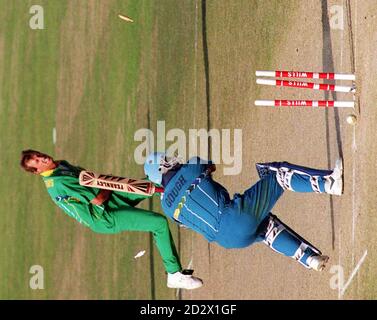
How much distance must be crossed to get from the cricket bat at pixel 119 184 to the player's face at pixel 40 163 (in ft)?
2.13

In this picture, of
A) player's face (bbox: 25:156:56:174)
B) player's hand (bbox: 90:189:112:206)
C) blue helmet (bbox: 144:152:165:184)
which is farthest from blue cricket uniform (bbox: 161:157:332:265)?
player's face (bbox: 25:156:56:174)

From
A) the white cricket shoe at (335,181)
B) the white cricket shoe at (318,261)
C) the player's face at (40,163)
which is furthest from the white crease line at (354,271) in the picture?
the player's face at (40,163)

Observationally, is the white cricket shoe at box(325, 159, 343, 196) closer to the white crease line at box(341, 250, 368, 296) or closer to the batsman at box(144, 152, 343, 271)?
the batsman at box(144, 152, 343, 271)

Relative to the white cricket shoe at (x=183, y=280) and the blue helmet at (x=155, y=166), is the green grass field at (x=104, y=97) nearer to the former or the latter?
the white cricket shoe at (x=183, y=280)

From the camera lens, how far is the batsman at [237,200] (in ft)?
30.6

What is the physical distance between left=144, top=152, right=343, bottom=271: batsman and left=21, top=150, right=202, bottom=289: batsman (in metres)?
0.80

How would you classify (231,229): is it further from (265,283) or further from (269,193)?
(265,283)

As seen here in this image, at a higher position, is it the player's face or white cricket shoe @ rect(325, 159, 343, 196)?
the player's face

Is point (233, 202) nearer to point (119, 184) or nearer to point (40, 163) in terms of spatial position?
point (119, 184)

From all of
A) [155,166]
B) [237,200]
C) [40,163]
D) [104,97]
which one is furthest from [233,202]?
[104,97]

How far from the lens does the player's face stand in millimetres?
10219

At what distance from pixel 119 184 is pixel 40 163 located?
1207 mm
